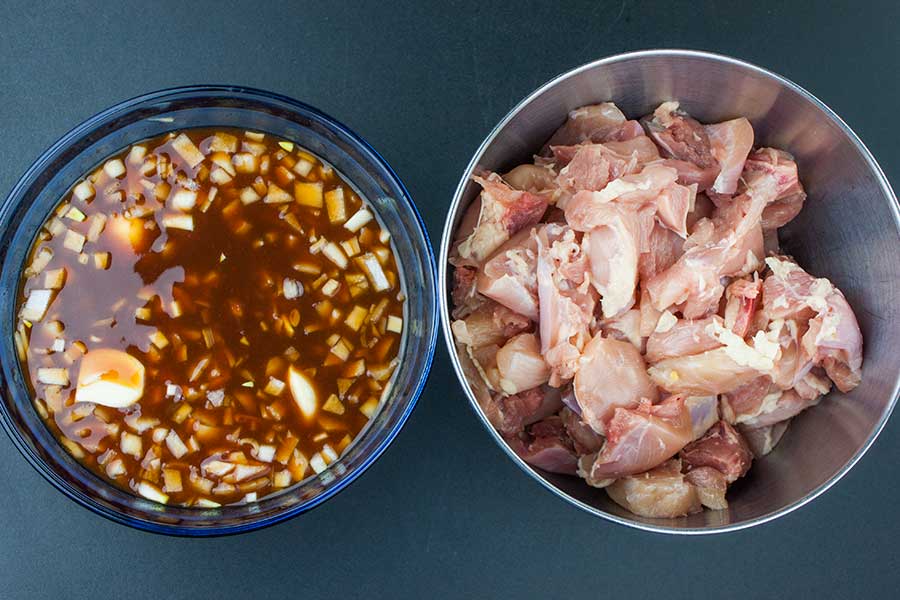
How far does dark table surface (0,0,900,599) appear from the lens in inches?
82.3

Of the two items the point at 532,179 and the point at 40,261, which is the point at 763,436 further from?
the point at 40,261

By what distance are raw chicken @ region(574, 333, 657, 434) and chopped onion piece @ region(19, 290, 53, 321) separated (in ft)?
3.88

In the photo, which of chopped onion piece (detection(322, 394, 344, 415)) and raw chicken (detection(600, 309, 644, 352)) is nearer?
raw chicken (detection(600, 309, 644, 352))

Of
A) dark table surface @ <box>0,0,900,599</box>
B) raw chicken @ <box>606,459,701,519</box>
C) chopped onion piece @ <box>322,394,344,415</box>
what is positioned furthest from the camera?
dark table surface @ <box>0,0,900,599</box>

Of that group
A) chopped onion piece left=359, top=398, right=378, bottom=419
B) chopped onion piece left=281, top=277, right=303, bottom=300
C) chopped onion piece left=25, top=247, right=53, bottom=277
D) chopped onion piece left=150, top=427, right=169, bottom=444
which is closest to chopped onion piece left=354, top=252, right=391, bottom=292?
chopped onion piece left=281, top=277, right=303, bottom=300

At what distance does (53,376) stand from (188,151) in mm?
587

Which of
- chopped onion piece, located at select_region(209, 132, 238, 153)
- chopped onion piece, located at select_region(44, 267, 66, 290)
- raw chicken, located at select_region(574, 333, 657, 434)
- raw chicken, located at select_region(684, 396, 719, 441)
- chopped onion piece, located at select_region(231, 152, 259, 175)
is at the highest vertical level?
chopped onion piece, located at select_region(209, 132, 238, 153)

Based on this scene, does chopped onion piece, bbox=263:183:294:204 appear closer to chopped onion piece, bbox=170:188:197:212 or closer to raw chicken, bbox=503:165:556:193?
chopped onion piece, bbox=170:188:197:212

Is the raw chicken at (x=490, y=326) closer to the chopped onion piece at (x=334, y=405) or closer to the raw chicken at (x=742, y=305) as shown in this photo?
the chopped onion piece at (x=334, y=405)

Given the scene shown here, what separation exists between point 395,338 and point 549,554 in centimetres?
68

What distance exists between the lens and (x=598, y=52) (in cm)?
220

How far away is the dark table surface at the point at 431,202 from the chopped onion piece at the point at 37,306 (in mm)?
368

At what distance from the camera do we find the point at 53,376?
1894 mm

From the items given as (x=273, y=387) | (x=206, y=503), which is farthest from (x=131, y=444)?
(x=273, y=387)
